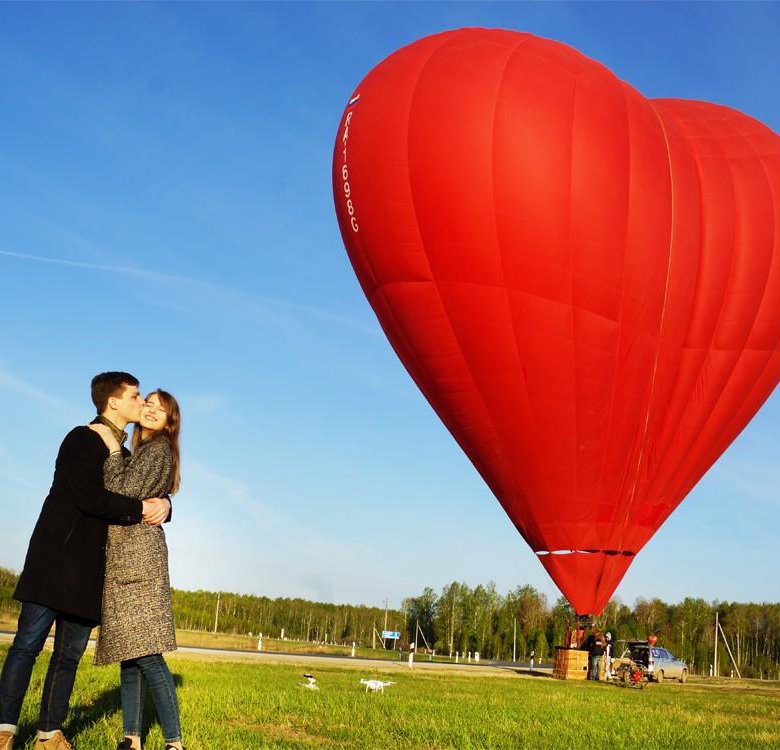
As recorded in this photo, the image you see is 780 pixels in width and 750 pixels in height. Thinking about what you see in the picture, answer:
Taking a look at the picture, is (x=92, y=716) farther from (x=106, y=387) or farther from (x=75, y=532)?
(x=106, y=387)

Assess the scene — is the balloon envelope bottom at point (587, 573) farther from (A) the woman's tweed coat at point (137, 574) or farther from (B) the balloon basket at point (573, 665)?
(A) the woman's tweed coat at point (137, 574)

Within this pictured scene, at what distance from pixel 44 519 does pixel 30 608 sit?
52 centimetres

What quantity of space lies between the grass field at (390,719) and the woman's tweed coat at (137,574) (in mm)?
828

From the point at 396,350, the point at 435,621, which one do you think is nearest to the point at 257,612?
the point at 435,621

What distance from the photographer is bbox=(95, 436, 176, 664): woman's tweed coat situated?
5.26 meters

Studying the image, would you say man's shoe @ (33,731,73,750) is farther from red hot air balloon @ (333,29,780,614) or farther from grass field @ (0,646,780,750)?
red hot air balloon @ (333,29,780,614)

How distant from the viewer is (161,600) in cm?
537

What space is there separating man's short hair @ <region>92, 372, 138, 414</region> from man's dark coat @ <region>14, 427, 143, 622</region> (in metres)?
0.29

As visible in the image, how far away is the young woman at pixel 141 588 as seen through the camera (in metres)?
5.26

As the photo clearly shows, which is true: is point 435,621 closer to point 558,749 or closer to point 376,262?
point 376,262

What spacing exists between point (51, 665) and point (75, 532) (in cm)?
85

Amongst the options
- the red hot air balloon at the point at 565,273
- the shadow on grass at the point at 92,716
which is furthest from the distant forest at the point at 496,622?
the shadow on grass at the point at 92,716

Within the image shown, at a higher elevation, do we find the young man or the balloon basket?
the young man

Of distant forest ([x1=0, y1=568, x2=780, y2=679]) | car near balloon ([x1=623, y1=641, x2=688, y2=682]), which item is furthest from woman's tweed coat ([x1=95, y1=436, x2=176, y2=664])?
distant forest ([x1=0, y1=568, x2=780, y2=679])
